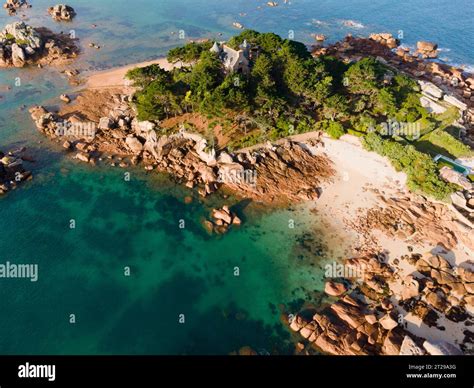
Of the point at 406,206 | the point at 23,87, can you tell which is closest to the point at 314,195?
the point at 406,206

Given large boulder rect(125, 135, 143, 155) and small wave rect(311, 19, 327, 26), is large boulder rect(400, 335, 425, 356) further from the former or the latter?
small wave rect(311, 19, 327, 26)

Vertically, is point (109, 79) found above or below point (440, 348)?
above

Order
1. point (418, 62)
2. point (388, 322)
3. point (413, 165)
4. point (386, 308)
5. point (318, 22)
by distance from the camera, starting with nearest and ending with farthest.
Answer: point (388, 322) < point (386, 308) < point (413, 165) < point (418, 62) < point (318, 22)

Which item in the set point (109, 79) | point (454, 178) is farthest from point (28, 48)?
point (454, 178)

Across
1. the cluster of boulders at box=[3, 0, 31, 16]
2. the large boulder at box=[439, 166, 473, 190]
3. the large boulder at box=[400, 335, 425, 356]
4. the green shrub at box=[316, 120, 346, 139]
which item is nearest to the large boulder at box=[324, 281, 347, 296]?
the large boulder at box=[400, 335, 425, 356]

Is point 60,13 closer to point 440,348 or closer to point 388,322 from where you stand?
point 388,322

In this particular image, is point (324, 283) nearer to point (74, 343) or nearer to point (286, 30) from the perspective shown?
point (74, 343)

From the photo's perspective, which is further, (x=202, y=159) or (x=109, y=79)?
(x=109, y=79)
